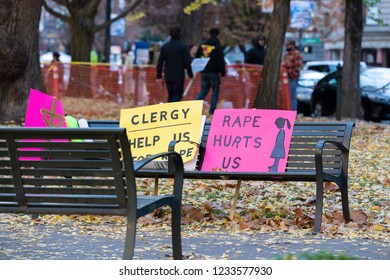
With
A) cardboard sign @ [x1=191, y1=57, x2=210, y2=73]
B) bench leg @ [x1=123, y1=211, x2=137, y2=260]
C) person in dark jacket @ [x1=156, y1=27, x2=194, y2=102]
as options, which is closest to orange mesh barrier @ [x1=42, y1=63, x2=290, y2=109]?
cardboard sign @ [x1=191, y1=57, x2=210, y2=73]

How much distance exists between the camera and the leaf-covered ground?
884 centimetres

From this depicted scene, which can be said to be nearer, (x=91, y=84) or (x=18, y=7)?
(x=18, y=7)

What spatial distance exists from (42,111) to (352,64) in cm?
1718

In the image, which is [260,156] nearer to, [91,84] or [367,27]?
[91,84]

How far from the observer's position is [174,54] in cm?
2256

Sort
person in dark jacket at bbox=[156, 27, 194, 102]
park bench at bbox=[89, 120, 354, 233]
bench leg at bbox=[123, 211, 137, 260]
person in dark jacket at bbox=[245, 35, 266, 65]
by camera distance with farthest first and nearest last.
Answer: person in dark jacket at bbox=[245, 35, 266, 65] → person in dark jacket at bbox=[156, 27, 194, 102] → park bench at bbox=[89, 120, 354, 233] → bench leg at bbox=[123, 211, 137, 260]

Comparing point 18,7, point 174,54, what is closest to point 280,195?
point 18,7

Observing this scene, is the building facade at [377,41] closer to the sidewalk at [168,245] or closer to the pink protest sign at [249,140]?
the pink protest sign at [249,140]

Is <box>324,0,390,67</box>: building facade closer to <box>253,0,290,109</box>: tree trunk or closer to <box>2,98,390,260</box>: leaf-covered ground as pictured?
<box>253,0,290,109</box>: tree trunk

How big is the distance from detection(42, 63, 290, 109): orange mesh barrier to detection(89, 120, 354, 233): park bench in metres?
16.9

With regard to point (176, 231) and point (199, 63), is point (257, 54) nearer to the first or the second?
point (199, 63)

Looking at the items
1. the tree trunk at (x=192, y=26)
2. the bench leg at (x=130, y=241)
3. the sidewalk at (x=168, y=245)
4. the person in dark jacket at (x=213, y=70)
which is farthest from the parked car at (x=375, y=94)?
the bench leg at (x=130, y=241)

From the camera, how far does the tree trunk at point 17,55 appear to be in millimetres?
20109
